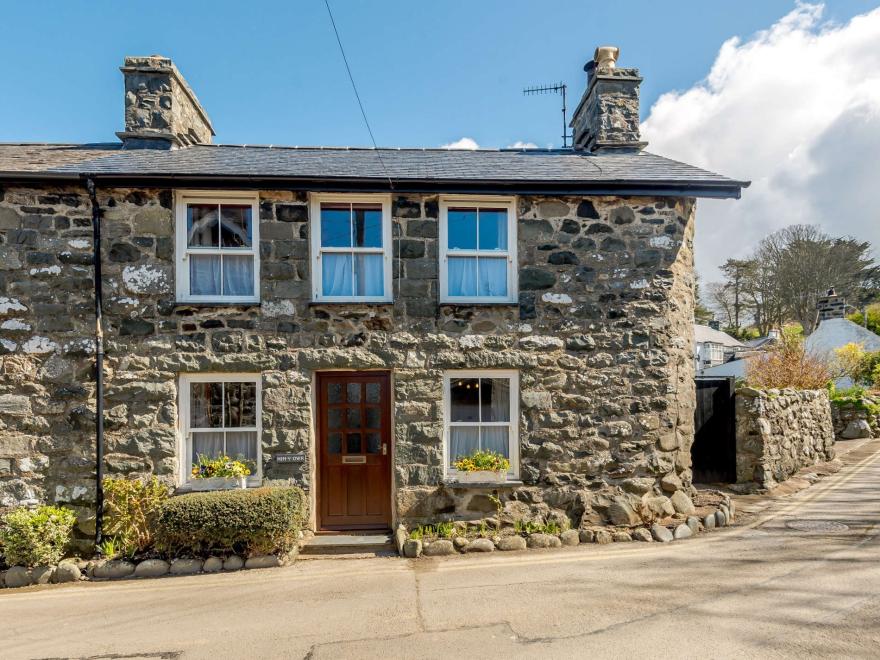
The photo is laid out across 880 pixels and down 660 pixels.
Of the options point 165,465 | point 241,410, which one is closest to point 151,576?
point 165,465

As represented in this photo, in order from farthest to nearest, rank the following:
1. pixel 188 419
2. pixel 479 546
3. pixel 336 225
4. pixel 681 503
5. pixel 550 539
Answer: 1. pixel 681 503
2. pixel 336 225
3. pixel 188 419
4. pixel 550 539
5. pixel 479 546

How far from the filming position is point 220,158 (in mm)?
8250

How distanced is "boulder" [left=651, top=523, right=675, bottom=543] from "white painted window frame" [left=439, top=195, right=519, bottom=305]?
3930mm

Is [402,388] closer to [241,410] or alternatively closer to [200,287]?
[241,410]

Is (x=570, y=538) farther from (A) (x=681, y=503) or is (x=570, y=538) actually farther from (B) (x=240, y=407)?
(B) (x=240, y=407)

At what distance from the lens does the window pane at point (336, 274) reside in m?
7.54

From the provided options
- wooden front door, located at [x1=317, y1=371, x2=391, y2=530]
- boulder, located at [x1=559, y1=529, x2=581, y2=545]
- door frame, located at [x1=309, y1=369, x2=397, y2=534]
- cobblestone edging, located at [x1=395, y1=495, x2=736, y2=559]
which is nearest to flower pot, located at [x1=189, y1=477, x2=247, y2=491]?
door frame, located at [x1=309, y1=369, x2=397, y2=534]

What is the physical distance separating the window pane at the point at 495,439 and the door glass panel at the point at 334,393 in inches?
88.9

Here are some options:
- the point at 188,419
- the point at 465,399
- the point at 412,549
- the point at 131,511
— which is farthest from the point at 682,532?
the point at 131,511

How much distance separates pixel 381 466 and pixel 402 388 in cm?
128

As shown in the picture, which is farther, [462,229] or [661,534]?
[462,229]

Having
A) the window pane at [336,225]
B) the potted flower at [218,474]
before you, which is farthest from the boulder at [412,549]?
the window pane at [336,225]

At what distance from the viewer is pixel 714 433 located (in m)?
9.60

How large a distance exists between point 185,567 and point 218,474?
48.2 inches
